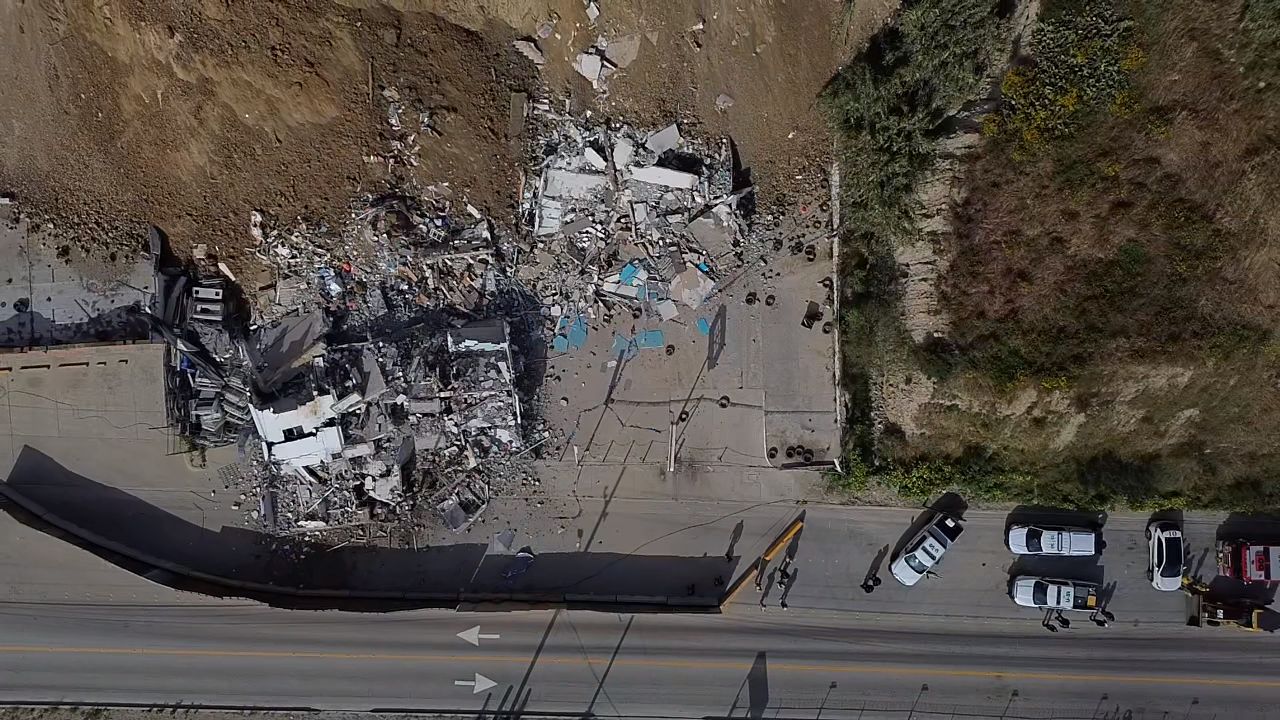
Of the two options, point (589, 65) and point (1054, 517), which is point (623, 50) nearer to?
point (589, 65)

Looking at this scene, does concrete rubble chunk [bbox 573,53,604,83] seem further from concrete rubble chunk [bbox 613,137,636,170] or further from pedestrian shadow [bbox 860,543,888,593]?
pedestrian shadow [bbox 860,543,888,593]

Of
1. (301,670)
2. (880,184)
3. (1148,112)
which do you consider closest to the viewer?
(1148,112)

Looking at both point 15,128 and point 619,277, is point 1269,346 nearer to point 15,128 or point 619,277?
point 619,277

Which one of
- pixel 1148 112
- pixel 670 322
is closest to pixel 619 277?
pixel 670 322

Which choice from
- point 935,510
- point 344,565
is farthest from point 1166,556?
point 344,565

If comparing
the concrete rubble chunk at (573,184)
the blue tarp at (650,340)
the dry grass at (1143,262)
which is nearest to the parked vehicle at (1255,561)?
the dry grass at (1143,262)
